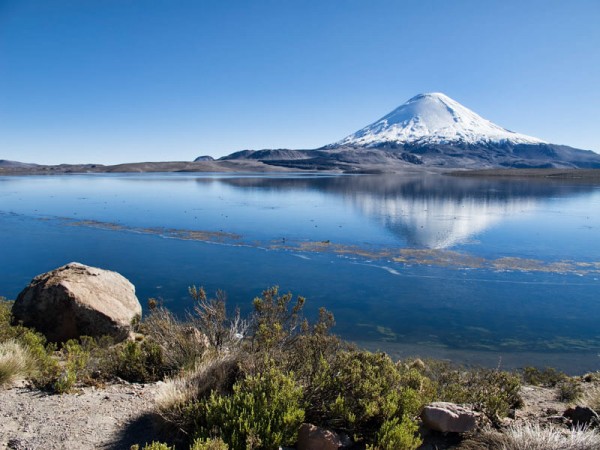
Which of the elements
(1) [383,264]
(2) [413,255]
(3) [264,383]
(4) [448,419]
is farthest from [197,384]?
(2) [413,255]

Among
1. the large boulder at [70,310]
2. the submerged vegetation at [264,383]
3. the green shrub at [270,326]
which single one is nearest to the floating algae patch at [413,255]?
the submerged vegetation at [264,383]

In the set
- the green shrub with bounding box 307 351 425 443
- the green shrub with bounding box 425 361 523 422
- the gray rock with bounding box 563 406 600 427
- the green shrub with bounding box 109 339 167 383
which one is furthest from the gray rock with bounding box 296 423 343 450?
the gray rock with bounding box 563 406 600 427

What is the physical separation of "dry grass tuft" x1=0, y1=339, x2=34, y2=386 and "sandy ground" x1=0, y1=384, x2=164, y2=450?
226 millimetres

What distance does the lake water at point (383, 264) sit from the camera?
10.6 metres

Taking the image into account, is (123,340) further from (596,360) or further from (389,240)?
(389,240)

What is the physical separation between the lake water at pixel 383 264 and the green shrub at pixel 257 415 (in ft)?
19.2

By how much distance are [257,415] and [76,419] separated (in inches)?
76.3

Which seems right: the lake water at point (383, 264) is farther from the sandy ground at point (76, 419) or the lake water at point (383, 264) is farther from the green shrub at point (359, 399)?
the sandy ground at point (76, 419)

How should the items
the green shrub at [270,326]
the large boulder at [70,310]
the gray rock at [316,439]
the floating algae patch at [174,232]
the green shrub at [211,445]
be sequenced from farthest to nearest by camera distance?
the floating algae patch at [174,232] → the large boulder at [70,310] → the green shrub at [270,326] → the gray rock at [316,439] → the green shrub at [211,445]

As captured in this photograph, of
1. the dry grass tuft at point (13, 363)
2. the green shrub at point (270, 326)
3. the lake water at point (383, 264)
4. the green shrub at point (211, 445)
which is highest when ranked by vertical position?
the green shrub at point (270, 326)

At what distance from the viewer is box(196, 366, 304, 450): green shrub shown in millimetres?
3830

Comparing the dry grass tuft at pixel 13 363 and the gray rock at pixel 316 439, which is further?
the dry grass tuft at pixel 13 363

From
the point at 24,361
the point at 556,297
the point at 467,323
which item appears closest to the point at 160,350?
the point at 24,361

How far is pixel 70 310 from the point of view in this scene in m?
8.10
